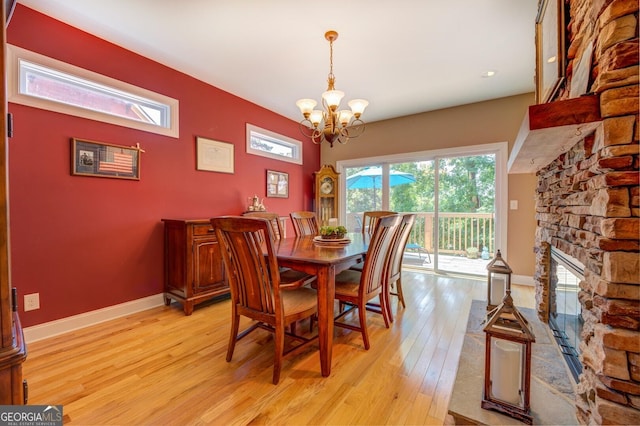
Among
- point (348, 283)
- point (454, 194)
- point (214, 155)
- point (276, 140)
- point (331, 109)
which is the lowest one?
point (348, 283)

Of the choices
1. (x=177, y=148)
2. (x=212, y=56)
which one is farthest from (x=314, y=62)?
(x=177, y=148)

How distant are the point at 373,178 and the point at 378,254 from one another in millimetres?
3054

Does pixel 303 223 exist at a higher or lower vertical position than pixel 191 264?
higher

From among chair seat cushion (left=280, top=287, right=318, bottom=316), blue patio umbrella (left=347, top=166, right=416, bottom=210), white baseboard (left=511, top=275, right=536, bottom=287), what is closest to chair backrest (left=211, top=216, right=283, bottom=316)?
chair seat cushion (left=280, top=287, right=318, bottom=316)

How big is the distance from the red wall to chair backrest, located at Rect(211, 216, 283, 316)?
1.56 m

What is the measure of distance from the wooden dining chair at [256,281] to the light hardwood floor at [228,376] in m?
0.19

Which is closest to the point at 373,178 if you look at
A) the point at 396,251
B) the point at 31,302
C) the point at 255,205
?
the point at 255,205

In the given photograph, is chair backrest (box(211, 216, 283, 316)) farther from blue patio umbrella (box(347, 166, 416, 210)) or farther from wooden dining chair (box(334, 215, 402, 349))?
blue patio umbrella (box(347, 166, 416, 210))

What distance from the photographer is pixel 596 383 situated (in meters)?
1.01

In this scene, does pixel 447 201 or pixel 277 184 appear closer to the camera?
pixel 447 201

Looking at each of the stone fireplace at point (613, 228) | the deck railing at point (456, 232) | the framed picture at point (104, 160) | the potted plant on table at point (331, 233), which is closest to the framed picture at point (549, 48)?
the stone fireplace at point (613, 228)

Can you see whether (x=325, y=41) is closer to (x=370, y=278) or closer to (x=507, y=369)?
(x=370, y=278)

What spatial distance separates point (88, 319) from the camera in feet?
7.99

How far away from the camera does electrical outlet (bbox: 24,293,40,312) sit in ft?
6.99
